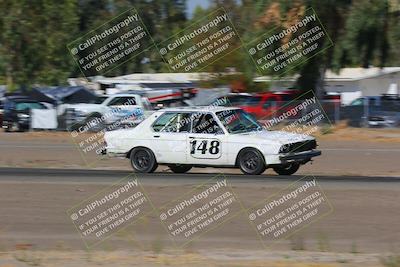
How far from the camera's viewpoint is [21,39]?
4006cm

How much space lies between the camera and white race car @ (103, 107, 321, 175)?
57.7 ft

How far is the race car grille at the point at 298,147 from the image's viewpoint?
1742 cm

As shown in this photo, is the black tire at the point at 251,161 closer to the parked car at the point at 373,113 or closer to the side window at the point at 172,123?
the side window at the point at 172,123

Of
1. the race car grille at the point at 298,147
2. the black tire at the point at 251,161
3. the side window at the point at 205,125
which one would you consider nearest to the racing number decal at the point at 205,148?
the side window at the point at 205,125

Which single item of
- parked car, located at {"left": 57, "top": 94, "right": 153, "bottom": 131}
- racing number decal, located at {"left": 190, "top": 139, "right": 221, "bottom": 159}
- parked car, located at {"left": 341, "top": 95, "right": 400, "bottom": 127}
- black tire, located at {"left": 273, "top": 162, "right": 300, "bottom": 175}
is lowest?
parked car, located at {"left": 341, "top": 95, "right": 400, "bottom": 127}

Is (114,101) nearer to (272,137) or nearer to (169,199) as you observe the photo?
(272,137)

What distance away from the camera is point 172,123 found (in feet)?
60.4

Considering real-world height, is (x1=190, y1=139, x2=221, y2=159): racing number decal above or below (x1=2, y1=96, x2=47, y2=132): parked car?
below

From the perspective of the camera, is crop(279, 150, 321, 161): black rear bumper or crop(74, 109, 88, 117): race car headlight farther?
crop(74, 109, 88, 117): race car headlight

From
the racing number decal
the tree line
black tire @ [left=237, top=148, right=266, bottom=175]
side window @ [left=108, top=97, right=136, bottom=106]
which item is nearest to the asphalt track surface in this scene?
black tire @ [left=237, top=148, right=266, bottom=175]

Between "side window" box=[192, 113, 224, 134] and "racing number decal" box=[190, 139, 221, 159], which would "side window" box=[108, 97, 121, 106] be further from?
"racing number decal" box=[190, 139, 221, 159]

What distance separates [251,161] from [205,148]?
103 cm


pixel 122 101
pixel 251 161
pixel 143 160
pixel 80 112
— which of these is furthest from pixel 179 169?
pixel 80 112

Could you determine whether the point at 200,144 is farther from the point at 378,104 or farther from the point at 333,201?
the point at 378,104
